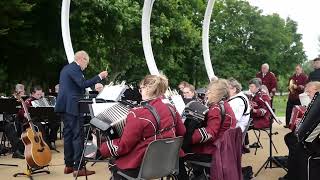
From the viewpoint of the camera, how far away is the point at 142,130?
4293 millimetres

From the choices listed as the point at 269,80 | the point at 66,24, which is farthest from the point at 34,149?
A: the point at 269,80

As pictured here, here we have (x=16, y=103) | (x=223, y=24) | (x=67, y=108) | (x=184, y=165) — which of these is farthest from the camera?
(x=223, y=24)

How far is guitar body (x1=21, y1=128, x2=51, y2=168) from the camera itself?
6.96 meters

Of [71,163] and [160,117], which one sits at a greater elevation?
[160,117]

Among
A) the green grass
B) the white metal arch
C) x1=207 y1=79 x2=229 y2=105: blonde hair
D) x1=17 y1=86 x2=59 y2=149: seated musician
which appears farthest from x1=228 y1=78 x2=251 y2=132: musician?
the green grass

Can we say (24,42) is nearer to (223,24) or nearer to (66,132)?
(66,132)

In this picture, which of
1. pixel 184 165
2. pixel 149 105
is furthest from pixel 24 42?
pixel 149 105

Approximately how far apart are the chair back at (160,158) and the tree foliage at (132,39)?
1007 centimetres

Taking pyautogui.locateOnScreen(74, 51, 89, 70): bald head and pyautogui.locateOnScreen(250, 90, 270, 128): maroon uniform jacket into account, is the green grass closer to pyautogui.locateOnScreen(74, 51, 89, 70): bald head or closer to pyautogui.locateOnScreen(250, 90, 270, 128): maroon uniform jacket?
pyautogui.locateOnScreen(250, 90, 270, 128): maroon uniform jacket

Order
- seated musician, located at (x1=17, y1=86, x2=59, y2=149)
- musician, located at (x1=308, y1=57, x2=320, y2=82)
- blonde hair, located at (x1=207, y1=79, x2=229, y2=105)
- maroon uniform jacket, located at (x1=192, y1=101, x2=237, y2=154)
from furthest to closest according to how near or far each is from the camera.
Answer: musician, located at (x1=308, y1=57, x2=320, y2=82), seated musician, located at (x1=17, y1=86, x2=59, y2=149), blonde hair, located at (x1=207, y1=79, x2=229, y2=105), maroon uniform jacket, located at (x1=192, y1=101, x2=237, y2=154)

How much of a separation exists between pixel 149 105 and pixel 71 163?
138 inches

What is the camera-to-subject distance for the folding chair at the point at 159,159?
170 inches

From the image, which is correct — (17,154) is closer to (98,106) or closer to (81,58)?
(81,58)

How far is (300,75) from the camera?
12.5 metres
